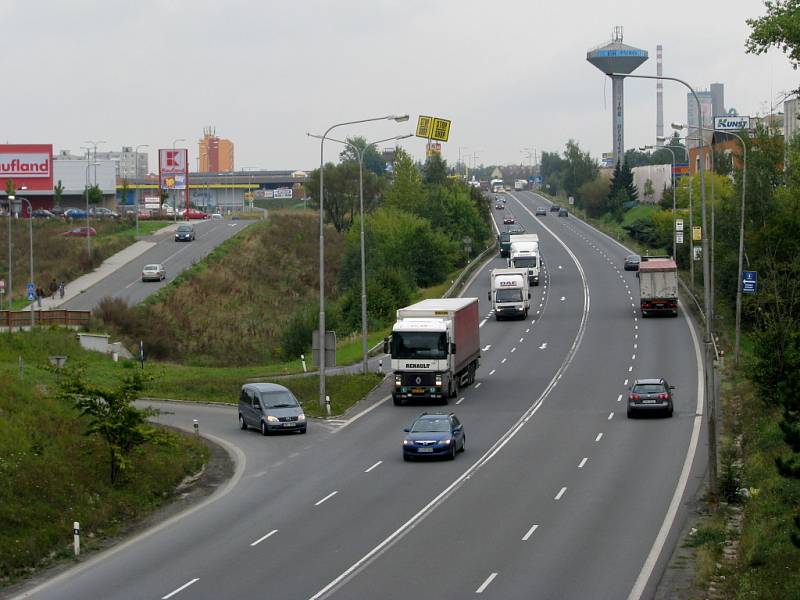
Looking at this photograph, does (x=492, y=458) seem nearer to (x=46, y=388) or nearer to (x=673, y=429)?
(x=673, y=429)

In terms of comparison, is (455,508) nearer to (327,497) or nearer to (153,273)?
(327,497)

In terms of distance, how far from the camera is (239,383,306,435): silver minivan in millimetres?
39625

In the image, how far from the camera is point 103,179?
5635 inches

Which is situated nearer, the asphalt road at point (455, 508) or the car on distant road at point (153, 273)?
the asphalt road at point (455, 508)

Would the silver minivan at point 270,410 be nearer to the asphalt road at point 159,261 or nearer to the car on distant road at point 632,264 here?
the asphalt road at point 159,261

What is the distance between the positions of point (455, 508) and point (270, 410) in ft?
46.0

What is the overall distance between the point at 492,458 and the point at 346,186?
96.2 metres

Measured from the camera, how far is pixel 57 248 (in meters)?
102

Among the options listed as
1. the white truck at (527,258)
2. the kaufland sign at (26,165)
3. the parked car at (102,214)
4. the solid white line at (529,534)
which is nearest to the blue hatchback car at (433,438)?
the solid white line at (529,534)

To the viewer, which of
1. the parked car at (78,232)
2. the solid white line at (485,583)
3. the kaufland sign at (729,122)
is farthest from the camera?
the kaufland sign at (729,122)

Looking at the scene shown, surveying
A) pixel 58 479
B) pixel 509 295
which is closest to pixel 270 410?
pixel 58 479

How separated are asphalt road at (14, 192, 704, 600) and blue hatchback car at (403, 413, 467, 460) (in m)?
0.58

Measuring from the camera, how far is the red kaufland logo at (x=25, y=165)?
123 metres

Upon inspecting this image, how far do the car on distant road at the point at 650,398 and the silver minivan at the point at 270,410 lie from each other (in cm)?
1114
